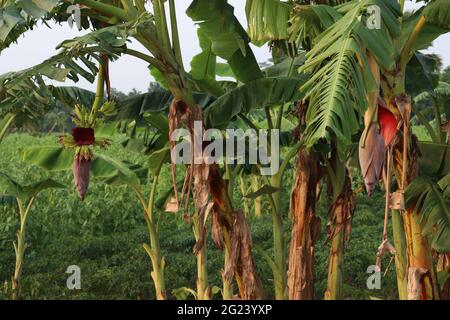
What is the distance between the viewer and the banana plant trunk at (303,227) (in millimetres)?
4438

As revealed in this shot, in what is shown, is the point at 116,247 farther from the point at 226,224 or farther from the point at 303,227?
the point at 226,224

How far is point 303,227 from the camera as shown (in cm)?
444

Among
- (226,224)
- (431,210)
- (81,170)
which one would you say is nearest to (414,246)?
(431,210)

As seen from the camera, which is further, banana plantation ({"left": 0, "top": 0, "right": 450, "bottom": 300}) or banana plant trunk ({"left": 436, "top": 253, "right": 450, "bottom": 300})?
banana plant trunk ({"left": 436, "top": 253, "right": 450, "bottom": 300})

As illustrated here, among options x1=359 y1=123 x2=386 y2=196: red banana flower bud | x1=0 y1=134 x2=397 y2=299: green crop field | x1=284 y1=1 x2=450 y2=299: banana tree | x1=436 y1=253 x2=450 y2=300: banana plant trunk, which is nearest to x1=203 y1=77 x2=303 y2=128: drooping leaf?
x1=284 y1=1 x2=450 y2=299: banana tree

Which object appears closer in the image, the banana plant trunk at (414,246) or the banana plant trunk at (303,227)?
the banana plant trunk at (414,246)

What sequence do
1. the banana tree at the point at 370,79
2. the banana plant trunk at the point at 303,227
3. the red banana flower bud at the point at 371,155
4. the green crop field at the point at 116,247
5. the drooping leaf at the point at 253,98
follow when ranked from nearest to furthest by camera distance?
1. the banana tree at the point at 370,79
2. the red banana flower bud at the point at 371,155
3. the drooping leaf at the point at 253,98
4. the banana plant trunk at the point at 303,227
5. the green crop field at the point at 116,247

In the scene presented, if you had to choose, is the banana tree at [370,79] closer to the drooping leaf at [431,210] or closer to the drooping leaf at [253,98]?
the drooping leaf at [431,210]

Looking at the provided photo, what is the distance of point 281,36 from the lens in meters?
4.31

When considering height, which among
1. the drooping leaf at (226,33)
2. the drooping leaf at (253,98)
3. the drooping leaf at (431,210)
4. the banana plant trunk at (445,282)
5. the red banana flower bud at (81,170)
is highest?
the drooping leaf at (226,33)

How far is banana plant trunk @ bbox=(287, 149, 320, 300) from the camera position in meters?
4.44

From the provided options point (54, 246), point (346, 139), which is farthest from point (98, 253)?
point (346, 139)

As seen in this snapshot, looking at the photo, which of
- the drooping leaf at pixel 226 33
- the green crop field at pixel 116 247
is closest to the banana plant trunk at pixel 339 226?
the drooping leaf at pixel 226 33

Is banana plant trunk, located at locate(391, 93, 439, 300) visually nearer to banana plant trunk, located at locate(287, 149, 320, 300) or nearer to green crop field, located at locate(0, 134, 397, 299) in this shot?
banana plant trunk, located at locate(287, 149, 320, 300)
